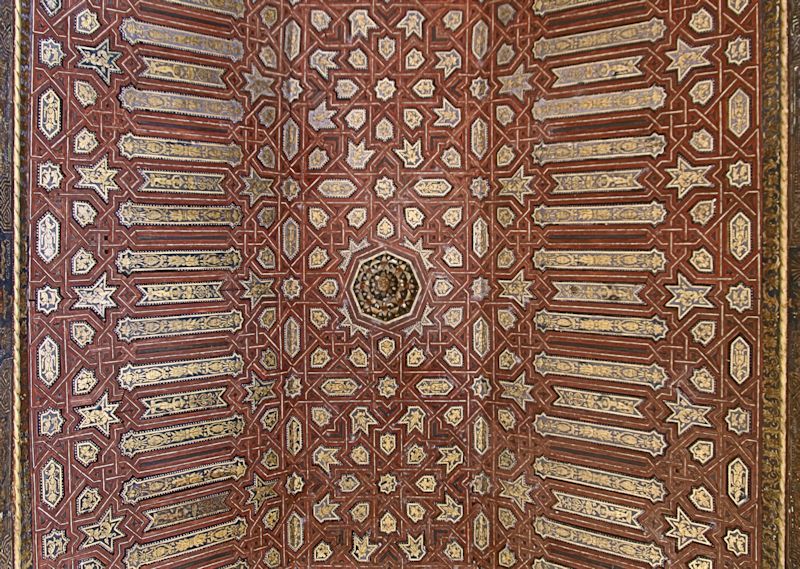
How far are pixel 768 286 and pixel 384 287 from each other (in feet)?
7.71

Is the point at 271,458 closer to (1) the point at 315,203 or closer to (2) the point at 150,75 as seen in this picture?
(1) the point at 315,203

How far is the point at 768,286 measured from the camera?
3.36 meters

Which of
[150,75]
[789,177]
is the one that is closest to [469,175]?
[789,177]

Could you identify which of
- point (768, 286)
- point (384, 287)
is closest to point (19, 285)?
point (384, 287)

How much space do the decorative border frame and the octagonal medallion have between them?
2043 mm

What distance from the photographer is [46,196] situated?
3.47 metres

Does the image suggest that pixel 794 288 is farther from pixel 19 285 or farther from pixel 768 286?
pixel 19 285

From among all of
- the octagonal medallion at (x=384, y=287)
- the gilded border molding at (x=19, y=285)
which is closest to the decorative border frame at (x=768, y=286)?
→ the gilded border molding at (x=19, y=285)

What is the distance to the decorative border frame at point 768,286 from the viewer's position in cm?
327

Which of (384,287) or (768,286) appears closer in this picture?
A: (768,286)

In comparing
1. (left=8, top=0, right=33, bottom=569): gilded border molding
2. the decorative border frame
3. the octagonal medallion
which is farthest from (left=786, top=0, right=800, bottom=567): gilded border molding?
(left=8, top=0, right=33, bottom=569): gilded border molding

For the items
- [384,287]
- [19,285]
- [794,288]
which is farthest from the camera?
[384,287]

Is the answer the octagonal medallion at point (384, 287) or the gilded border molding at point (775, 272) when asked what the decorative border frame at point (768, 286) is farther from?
the octagonal medallion at point (384, 287)

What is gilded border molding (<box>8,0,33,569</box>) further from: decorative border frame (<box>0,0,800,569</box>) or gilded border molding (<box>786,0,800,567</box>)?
gilded border molding (<box>786,0,800,567</box>)
